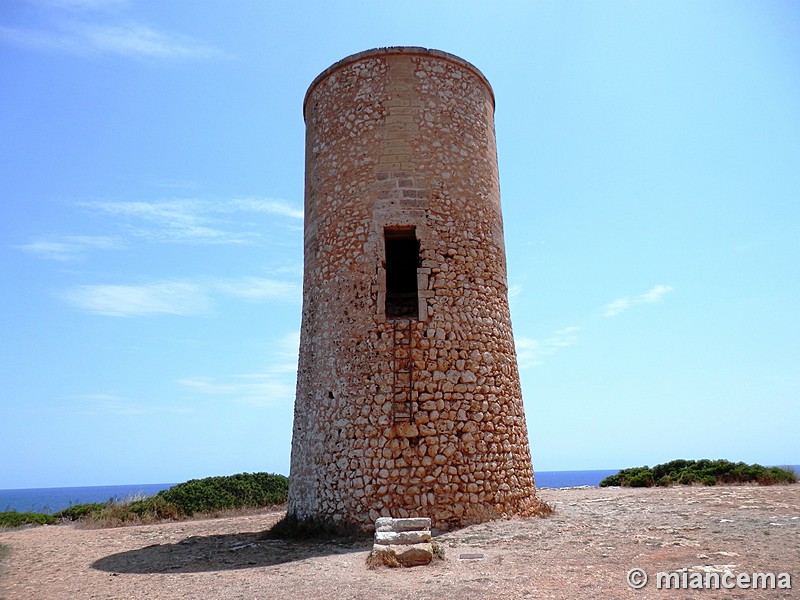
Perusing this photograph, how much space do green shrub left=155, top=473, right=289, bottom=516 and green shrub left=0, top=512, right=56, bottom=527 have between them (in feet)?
8.64

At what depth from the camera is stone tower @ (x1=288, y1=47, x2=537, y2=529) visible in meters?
8.52

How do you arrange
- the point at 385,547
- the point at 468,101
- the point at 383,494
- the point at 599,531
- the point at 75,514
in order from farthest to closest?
the point at 75,514
the point at 468,101
the point at 383,494
the point at 599,531
the point at 385,547

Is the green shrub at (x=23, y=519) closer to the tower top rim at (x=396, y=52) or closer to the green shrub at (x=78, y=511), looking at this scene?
the green shrub at (x=78, y=511)

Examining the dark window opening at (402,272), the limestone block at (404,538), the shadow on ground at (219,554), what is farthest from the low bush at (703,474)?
the limestone block at (404,538)

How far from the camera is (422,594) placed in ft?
16.5

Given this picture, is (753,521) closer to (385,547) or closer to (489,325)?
(489,325)

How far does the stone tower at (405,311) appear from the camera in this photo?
8.52 meters

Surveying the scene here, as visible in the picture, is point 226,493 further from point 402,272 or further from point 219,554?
point 402,272

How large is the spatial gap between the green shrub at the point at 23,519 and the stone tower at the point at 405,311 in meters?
8.83

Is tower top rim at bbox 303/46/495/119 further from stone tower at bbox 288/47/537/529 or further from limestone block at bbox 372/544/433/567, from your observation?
limestone block at bbox 372/544/433/567

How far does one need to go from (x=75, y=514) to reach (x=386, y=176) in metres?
12.4

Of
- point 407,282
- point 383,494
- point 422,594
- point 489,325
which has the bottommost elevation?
point 422,594

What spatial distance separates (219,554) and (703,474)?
1424 centimetres

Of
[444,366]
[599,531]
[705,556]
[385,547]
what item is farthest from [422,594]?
[444,366]
